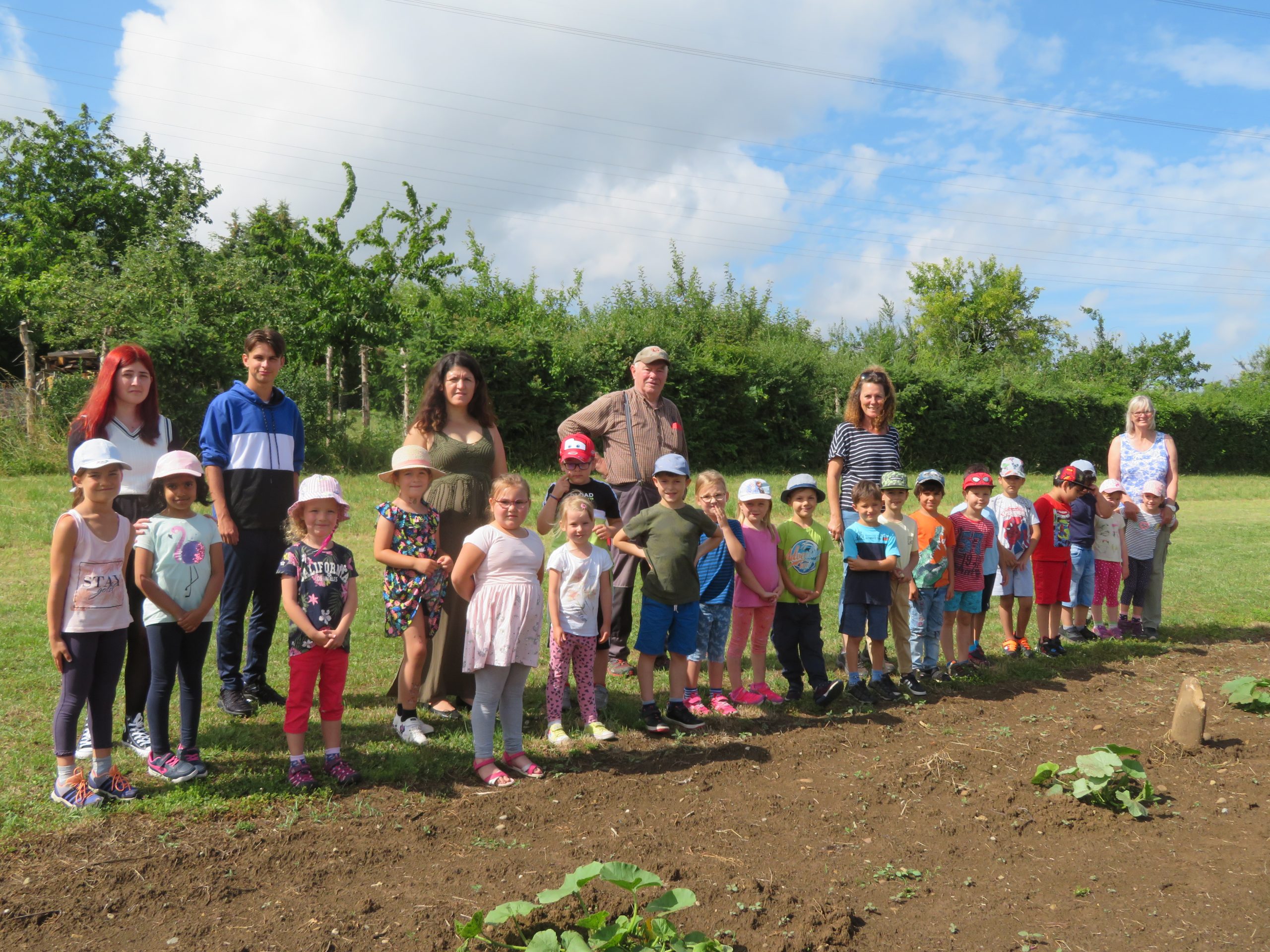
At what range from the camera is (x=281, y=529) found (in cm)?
551

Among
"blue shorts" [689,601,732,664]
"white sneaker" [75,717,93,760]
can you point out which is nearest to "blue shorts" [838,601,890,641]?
"blue shorts" [689,601,732,664]

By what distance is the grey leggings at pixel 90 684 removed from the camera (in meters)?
4.08

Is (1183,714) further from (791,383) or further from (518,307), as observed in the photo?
(518,307)

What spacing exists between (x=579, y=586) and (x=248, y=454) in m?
2.09

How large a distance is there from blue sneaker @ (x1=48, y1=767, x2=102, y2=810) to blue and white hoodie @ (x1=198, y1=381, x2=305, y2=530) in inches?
65.1

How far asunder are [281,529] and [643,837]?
9.61 ft

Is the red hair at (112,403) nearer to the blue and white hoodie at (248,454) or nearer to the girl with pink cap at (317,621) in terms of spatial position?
the blue and white hoodie at (248,454)

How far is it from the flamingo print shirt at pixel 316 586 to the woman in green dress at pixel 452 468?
0.87 meters

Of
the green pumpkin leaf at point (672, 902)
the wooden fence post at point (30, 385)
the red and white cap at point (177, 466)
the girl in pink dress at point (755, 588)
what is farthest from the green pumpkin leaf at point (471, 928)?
the wooden fence post at point (30, 385)

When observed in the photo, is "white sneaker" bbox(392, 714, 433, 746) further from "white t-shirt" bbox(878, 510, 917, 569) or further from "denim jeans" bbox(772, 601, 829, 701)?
"white t-shirt" bbox(878, 510, 917, 569)

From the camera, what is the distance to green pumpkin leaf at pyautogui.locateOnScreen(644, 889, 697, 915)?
300 cm

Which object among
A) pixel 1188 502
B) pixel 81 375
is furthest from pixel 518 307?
pixel 1188 502

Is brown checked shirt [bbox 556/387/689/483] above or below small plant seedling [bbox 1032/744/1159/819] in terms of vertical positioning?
above

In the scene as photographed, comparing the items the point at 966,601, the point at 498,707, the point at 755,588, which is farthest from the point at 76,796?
the point at 966,601
